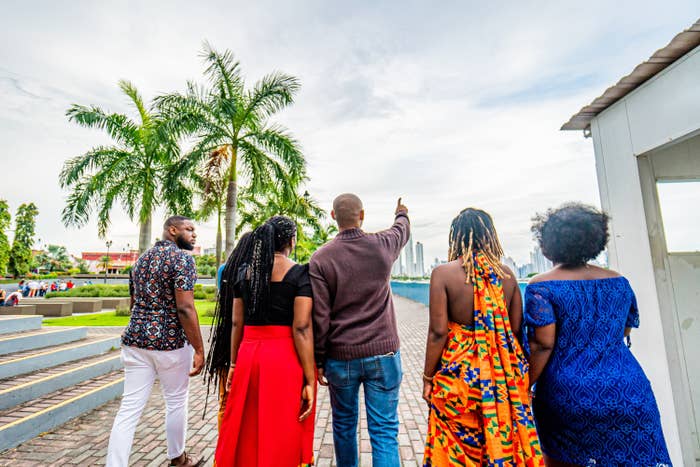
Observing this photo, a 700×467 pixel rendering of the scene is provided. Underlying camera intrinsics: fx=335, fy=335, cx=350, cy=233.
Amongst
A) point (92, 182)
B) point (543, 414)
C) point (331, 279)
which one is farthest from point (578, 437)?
point (92, 182)

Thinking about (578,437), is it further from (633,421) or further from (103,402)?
(103,402)

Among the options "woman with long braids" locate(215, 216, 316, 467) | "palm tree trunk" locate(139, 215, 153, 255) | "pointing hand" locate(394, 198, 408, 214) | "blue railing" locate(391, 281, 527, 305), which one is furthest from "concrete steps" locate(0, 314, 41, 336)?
"blue railing" locate(391, 281, 527, 305)

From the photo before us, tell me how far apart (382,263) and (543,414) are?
49.7 inches

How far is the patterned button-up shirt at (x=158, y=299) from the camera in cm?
261

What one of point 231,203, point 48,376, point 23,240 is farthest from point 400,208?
point 23,240

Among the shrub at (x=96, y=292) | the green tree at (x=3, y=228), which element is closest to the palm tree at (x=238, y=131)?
the shrub at (x=96, y=292)

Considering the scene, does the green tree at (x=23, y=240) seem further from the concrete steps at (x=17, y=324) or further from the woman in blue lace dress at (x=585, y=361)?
the woman in blue lace dress at (x=585, y=361)

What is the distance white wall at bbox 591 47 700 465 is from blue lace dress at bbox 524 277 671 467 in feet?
3.02

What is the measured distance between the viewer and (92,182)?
10.2 metres

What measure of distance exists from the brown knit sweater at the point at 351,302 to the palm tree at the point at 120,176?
9.52 metres

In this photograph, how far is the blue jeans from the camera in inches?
86.0

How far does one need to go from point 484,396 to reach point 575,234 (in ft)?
3.40

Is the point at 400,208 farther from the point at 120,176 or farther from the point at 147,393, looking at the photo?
the point at 120,176

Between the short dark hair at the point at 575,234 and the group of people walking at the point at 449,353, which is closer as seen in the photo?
the group of people walking at the point at 449,353
